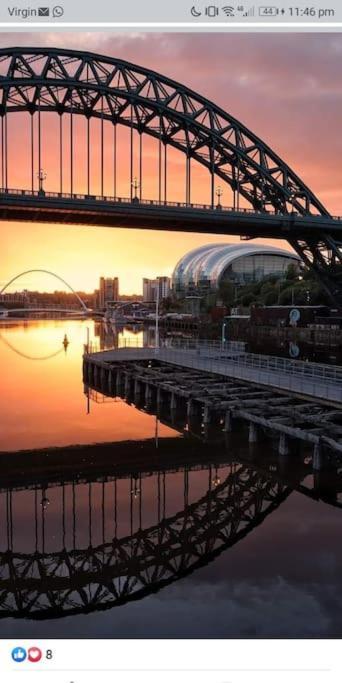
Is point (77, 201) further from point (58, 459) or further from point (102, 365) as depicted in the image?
point (58, 459)

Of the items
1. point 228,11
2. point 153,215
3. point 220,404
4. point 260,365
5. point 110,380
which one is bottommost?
point 110,380

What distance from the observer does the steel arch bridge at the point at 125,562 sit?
A: 483 inches

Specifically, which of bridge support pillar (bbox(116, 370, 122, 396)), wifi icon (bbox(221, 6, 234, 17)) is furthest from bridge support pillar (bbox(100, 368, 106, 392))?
wifi icon (bbox(221, 6, 234, 17))

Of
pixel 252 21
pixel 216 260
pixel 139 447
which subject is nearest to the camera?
pixel 252 21

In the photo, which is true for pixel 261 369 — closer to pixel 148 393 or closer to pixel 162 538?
pixel 148 393

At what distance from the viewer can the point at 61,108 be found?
4675 cm

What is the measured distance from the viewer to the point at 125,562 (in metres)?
14.0

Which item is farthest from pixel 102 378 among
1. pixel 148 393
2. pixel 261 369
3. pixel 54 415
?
pixel 261 369

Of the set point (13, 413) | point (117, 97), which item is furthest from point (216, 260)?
point (13, 413)

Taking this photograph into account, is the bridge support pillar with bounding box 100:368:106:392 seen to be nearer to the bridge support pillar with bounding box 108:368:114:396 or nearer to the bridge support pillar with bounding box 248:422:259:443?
the bridge support pillar with bounding box 108:368:114:396

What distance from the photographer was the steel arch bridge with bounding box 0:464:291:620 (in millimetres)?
12273
